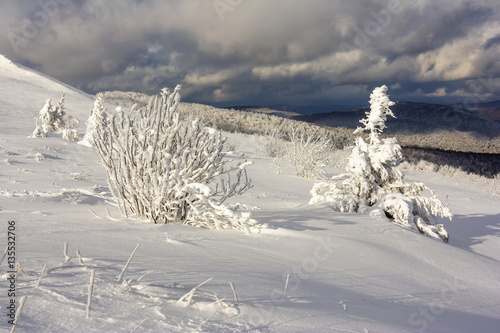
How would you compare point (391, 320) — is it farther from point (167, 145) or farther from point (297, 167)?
point (297, 167)

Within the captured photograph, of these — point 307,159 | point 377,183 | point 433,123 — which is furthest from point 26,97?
point 433,123

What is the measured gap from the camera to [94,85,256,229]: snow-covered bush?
11.2 ft

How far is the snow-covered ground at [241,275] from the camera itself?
133 centimetres

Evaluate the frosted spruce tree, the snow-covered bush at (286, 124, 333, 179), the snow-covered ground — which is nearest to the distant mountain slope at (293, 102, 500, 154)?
the snow-covered bush at (286, 124, 333, 179)

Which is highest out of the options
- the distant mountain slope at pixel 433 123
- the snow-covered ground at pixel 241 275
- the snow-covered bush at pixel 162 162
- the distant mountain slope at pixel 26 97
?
the distant mountain slope at pixel 433 123

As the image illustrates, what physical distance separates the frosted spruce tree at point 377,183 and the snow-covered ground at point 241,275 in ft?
3.87

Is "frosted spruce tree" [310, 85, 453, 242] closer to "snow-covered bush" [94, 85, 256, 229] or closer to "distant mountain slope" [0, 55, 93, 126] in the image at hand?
"snow-covered bush" [94, 85, 256, 229]

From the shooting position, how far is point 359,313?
1715 mm

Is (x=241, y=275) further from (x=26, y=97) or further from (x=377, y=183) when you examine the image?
(x=26, y=97)

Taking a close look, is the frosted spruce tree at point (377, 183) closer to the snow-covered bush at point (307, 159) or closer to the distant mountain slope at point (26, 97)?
the snow-covered bush at point (307, 159)

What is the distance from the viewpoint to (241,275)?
6.45 feet

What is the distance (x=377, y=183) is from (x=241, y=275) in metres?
5.15

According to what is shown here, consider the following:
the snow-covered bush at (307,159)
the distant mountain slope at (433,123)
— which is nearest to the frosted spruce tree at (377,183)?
the snow-covered bush at (307,159)

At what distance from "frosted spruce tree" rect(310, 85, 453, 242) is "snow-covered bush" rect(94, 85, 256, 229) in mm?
2854
